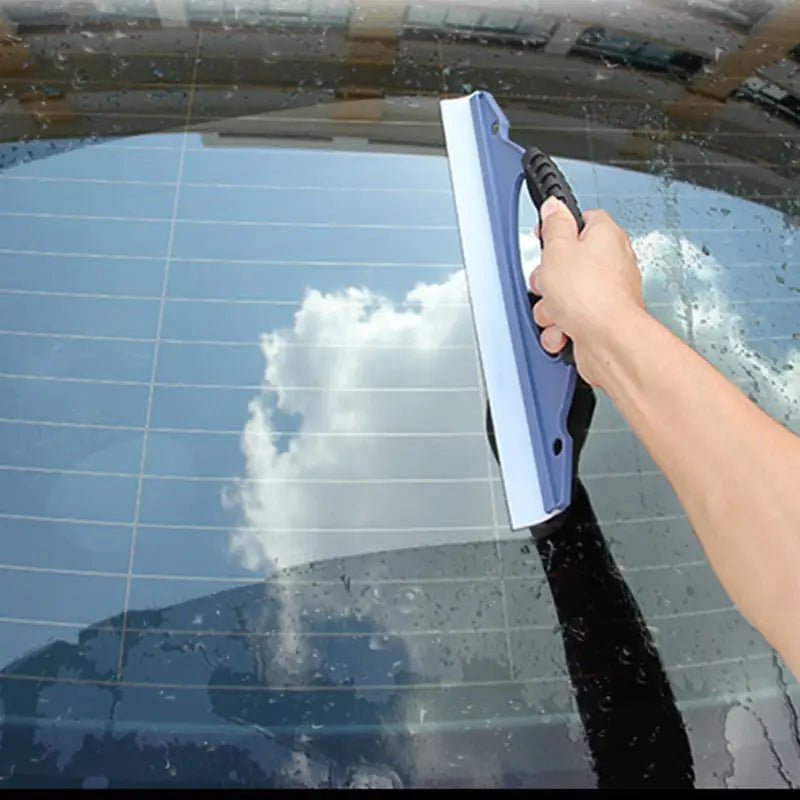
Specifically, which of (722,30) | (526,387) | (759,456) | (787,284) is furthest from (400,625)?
(722,30)

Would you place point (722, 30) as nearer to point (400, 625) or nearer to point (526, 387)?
point (526, 387)

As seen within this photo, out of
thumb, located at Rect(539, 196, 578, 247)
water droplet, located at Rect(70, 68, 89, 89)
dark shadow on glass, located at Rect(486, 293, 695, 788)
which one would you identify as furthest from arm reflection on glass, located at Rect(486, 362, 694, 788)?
water droplet, located at Rect(70, 68, 89, 89)

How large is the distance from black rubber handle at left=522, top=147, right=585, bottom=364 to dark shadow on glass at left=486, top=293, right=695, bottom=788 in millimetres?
295

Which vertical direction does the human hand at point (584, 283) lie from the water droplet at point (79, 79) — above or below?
below

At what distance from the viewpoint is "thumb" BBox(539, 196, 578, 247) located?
1.50 meters

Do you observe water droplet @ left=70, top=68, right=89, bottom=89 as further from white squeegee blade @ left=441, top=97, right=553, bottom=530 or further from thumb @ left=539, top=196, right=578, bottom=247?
thumb @ left=539, top=196, right=578, bottom=247

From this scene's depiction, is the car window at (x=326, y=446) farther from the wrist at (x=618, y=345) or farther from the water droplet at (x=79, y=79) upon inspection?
the wrist at (x=618, y=345)

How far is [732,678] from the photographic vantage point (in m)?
1.38

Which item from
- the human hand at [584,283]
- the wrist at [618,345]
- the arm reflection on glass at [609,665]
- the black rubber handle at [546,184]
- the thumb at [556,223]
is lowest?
the arm reflection on glass at [609,665]

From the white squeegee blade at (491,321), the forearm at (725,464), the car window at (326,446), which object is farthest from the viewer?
the white squeegee blade at (491,321)

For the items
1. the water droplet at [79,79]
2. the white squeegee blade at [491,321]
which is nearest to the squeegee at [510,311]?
the white squeegee blade at [491,321]

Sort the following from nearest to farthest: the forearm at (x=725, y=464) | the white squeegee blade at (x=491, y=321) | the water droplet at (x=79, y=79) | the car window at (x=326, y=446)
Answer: the forearm at (x=725, y=464) → the car window at (x=326, y=446) → the white squeegee blade at (x=491, y=321) → the water droplet at (x=79, y=79)

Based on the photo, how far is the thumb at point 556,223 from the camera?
1497 mm

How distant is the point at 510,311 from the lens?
1.54 m
